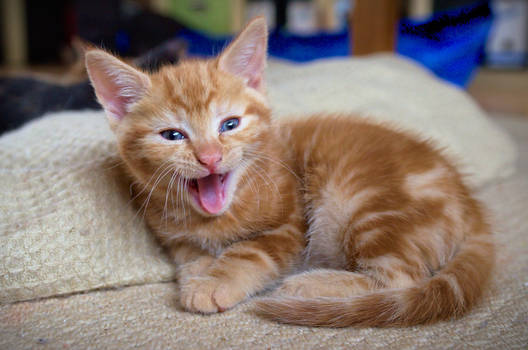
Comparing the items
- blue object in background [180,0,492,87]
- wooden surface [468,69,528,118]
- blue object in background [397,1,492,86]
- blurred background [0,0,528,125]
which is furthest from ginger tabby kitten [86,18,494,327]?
wooden surface [468,69,528,118]

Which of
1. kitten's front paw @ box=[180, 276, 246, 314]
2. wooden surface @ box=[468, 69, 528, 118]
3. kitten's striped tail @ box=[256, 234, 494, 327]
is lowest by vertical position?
wooden surface @ box=[468, 69, 528, 118]

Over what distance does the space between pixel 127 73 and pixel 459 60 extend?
238cm

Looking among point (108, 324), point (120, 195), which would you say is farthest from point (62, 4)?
point (108, 324)

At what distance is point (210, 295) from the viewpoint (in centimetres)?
101

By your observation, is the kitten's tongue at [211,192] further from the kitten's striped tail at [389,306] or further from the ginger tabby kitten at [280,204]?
the kitten's striped tail at [389,306]

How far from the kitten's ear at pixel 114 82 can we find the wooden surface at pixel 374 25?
1765mm

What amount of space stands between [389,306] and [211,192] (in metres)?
0.46

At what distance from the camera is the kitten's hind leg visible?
1.02 metres

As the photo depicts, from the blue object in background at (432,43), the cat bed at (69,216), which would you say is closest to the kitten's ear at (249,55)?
the cat bed at (69,216)

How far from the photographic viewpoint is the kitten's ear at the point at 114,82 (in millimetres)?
1069

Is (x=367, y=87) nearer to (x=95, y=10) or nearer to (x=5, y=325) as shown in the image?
(x=5, y=325)

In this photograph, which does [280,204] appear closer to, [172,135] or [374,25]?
[172,135]

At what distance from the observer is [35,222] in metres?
1.08

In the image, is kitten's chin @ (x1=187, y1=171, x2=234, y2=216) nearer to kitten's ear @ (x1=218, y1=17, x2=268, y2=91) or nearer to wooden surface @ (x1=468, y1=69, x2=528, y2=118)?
kitten's ear @ (x1=218, y1=17, x2=268, y2=91)
